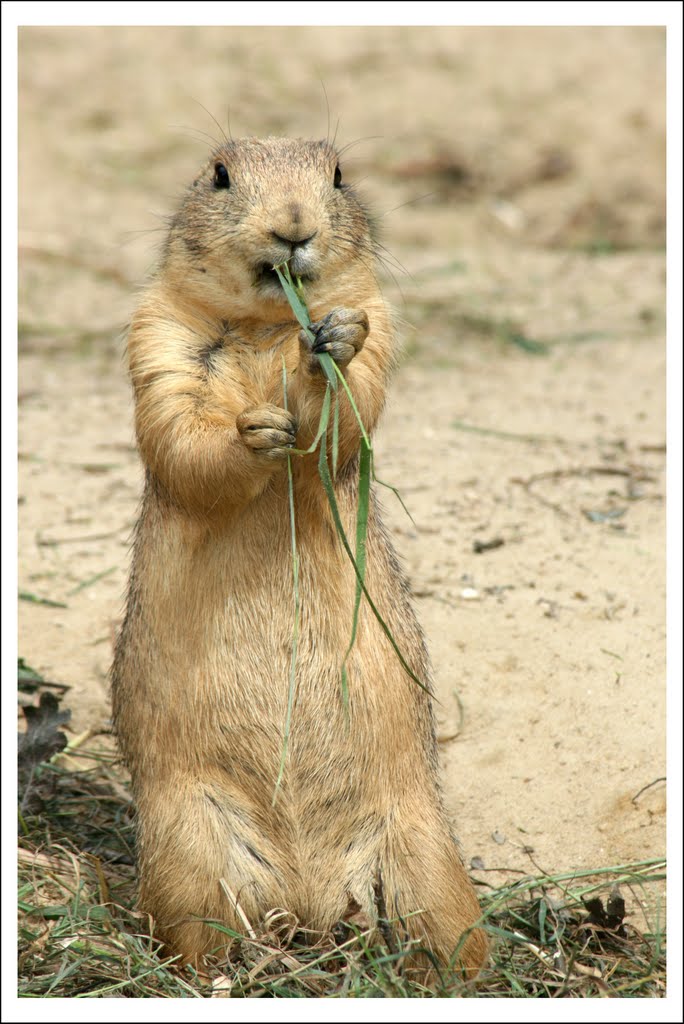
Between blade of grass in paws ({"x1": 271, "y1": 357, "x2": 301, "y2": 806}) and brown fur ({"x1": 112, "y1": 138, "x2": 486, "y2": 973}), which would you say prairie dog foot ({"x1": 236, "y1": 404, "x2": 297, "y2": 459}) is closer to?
blade of grass in paws ({"x1": 271, "y1": 357, "x2": 301, "y2": 806})

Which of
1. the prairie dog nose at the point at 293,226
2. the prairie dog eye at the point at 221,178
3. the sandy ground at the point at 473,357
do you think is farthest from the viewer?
the sandy ground at the point at 473,357

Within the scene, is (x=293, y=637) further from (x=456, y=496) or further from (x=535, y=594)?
(x=456, y=496)

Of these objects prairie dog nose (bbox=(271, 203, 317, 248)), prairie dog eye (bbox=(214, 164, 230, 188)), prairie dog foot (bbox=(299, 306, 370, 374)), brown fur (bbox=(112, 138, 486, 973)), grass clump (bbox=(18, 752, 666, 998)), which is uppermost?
prairie dog eye (bbox=(214, 164, 230, 188))

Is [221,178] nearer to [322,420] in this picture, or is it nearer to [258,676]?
[322,420]

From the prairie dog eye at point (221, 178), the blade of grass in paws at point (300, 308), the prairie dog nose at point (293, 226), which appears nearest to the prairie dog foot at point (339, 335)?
the blade of grass in paws at point (300, 308)

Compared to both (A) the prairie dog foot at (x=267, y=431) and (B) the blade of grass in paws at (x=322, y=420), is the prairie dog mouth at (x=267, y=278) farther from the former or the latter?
(A) the prairie dog foot at (x=267, y=431)

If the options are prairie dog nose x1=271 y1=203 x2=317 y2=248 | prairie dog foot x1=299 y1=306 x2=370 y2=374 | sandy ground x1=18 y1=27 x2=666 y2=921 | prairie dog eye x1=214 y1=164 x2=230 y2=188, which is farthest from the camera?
sandy ground x1=18 y1=27 x2=666 y2=921

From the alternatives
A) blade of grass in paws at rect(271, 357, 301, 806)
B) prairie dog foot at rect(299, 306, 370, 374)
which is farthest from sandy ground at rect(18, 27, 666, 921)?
blade of grass in paws at rect(271, 357, 301, 806)
